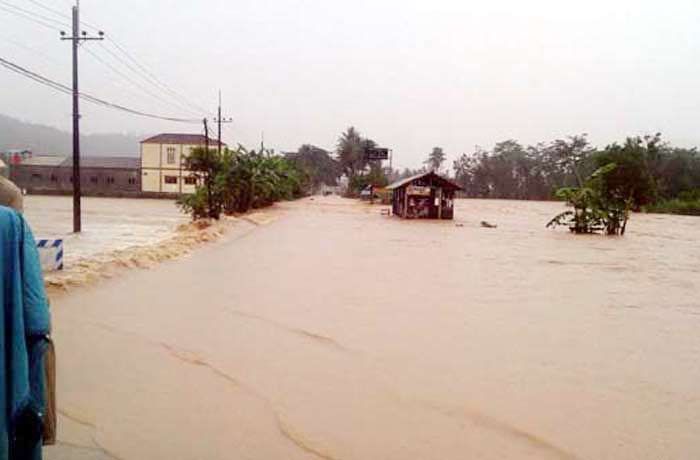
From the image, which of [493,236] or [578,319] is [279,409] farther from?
[493,236]

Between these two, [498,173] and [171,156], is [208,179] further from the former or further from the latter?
[498,173]

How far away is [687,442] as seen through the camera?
5254 mm

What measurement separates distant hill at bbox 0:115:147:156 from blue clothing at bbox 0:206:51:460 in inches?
3725

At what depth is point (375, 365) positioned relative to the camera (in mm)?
7066

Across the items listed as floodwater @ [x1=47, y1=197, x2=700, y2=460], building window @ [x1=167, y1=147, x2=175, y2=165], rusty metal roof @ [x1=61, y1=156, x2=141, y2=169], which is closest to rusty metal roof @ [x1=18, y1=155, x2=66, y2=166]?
rusty metal roof @ [x1=61, y1=156, x2=141, y2=169]

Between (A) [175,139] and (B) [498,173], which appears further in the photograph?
(B) [498,173]

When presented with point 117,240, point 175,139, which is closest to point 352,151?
point 175,139

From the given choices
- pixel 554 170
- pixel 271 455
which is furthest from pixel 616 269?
pixel 554 170

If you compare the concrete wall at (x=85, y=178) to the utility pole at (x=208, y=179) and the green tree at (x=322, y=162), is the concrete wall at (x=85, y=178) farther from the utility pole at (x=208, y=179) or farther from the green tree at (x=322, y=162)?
the green tree at (x=322, y=162)

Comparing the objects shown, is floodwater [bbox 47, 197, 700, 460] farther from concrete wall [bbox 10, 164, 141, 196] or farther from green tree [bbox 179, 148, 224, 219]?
concrete wall [bbox 10, 164, 141, 196]

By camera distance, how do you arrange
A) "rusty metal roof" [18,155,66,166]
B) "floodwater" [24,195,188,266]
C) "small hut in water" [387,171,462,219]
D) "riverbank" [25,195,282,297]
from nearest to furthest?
"riverbank" [25,195,282,297] < "floodwater" [24,195,188,266] < "small hut in water" [387,171,462,219] < "rusty metal roof" [18,155,66,166]

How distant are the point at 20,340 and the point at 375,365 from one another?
5037 mm

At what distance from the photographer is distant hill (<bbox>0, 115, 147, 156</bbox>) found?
107425mm

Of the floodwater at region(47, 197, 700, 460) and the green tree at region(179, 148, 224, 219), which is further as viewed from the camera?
the green tree at region(179, 148, 224, 219)
